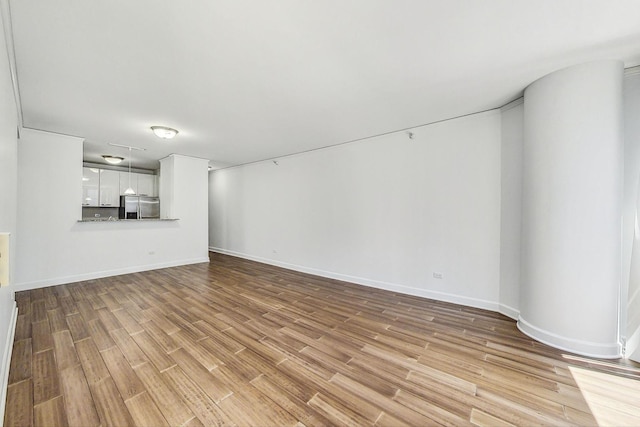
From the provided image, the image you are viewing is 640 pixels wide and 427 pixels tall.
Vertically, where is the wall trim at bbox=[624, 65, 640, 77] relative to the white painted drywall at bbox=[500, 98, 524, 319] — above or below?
above

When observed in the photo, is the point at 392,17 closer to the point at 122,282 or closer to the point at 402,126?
the point at 402,126

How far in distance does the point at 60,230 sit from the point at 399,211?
19.7ft

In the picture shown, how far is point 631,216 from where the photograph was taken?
230 cm

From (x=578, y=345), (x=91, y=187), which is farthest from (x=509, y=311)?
(x=91, y=187)

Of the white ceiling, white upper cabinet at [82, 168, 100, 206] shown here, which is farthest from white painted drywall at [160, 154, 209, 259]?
the white ceiling

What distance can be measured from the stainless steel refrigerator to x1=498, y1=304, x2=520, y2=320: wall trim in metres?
8.05

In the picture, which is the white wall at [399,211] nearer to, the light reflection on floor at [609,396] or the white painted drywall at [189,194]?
the light reflection on floor at [609,396]

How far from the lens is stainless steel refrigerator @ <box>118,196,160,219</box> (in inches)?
263

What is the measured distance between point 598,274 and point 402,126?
285cm

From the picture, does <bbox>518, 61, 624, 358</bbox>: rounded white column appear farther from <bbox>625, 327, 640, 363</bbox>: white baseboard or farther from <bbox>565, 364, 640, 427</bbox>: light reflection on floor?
<bbox>565, 364, 640, 427</bbox>: light reflection on floor

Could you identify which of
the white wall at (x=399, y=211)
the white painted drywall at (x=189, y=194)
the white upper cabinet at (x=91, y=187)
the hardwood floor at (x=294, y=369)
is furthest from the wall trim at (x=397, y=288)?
the white upper cabinet at (x=91, y=187)

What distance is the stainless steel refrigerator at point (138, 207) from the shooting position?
667cm

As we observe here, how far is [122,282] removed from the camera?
4422 mm

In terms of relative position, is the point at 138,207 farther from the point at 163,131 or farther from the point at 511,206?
the point at 511,206
